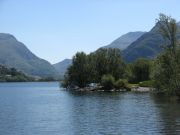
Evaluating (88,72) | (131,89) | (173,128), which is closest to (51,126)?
(173,128)

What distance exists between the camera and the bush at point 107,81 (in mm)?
156375

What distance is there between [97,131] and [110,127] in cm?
338

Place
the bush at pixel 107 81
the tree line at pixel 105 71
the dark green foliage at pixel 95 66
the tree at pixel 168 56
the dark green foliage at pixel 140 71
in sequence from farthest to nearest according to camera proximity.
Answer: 1. the dark green foliage at pixel 140 71
2. the dark green foliage at pixel 95 66
3. the tree line at pixel 105 71
4. the bush at pixel 107 81
5. the tree at pixel 168 56

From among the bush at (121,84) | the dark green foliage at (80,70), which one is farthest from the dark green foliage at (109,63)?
the bush at (121,84)

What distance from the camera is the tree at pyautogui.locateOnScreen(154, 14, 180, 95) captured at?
8879 centimetres

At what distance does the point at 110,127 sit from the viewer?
46469mm

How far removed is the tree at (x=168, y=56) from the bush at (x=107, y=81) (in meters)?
62.4

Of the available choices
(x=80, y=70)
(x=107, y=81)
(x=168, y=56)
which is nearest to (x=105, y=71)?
(x=80, y=70)

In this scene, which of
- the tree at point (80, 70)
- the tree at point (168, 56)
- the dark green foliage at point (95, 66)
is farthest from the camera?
the tree at point (80, 70)

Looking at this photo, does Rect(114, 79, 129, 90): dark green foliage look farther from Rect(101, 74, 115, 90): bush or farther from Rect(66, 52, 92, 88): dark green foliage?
Rect(66, 52, 92, 88): dark green foliage

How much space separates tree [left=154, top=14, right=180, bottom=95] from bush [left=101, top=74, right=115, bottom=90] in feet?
205

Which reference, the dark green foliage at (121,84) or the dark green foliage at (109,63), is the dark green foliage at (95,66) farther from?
the dark green foliage at (121,84)

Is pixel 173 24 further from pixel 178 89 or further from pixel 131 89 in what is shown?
pixel 131 89

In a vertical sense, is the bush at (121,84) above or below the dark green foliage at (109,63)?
below
